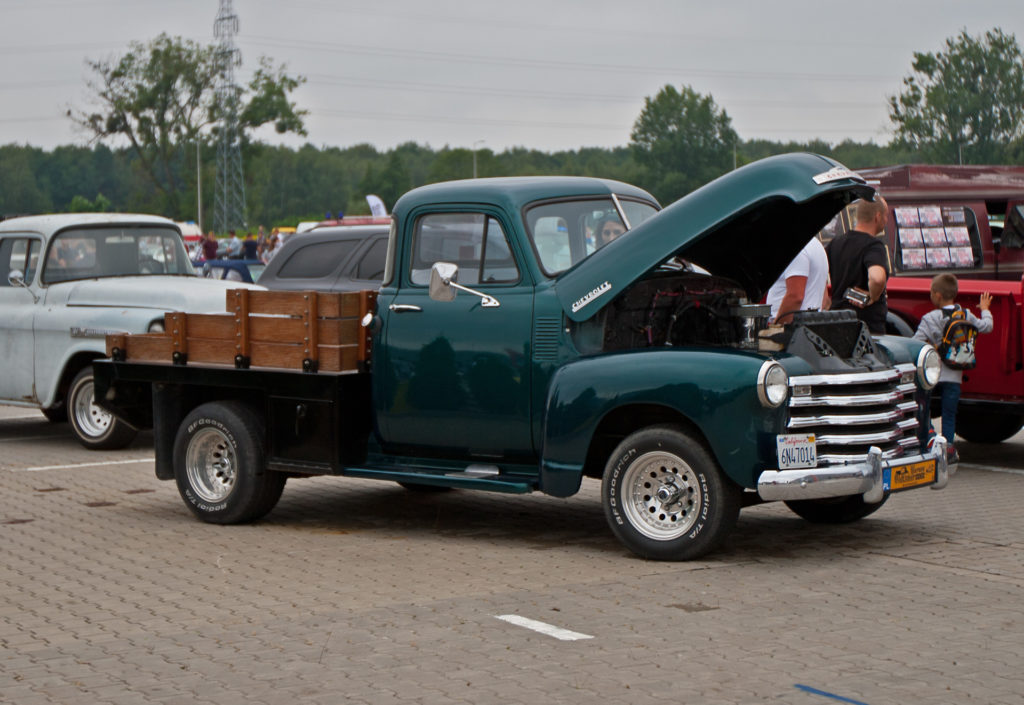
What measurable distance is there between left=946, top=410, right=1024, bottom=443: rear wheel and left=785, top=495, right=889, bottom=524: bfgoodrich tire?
12.5 feet

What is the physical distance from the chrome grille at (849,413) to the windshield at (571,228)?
1547 mm

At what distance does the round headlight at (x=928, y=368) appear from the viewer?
838 cm

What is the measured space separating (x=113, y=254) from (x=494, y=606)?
8.35m

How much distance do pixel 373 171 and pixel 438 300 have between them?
10755cm

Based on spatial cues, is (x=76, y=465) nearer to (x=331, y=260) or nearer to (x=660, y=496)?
(x=331, y=260)

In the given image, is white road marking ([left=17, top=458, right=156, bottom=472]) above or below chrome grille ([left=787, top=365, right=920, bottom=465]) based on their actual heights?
below

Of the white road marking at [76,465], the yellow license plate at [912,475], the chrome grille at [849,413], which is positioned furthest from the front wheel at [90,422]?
the yellow license plate at [912,475]

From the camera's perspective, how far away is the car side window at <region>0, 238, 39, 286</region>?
45.5 ft

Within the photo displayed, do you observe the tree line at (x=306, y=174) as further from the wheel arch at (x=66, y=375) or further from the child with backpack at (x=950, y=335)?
the child with backpack at (x=950, y=335)

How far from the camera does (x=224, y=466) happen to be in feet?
31.0

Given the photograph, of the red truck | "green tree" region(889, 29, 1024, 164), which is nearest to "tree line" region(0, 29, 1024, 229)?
"green tree" region(889, 29, 1024, 164)

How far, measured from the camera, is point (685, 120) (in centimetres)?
12481

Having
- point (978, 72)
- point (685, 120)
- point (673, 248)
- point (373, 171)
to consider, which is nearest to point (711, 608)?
point (673, 248)

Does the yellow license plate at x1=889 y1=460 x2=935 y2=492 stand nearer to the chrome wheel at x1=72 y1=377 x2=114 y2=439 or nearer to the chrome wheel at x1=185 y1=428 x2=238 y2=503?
the chrome wheel at x1=185 y1=428 x2=238 y2=503
